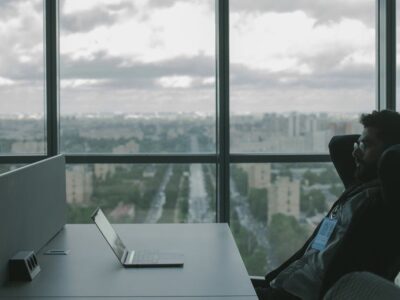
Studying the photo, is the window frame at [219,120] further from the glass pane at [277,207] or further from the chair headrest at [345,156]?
the chair headrest at [345,156]

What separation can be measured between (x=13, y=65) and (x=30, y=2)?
0.51 m

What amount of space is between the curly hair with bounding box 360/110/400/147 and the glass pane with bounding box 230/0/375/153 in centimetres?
191

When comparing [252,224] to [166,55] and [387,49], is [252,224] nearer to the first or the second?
[166,55]

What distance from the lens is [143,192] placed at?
4.55m

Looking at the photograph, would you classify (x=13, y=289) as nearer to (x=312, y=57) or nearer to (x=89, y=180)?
(x=89, y=180)

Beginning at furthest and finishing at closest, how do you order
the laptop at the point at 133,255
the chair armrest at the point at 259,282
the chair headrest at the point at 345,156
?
the chair headrest at the point at 345,156
the chair armrest at the point at 259,282
the laptop at the point at 133,255

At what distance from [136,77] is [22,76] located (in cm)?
89

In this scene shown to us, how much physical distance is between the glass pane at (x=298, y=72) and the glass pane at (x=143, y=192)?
1.51 ft

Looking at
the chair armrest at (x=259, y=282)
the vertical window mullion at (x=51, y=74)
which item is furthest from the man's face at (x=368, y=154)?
the vertical window mullion at (x=51, y=74)

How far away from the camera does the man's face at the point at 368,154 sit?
258cm

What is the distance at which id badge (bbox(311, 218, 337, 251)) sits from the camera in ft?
8.46

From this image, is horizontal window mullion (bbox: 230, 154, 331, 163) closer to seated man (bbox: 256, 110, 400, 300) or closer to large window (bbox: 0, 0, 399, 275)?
large window (bbox: 0, 0, 399, 275)

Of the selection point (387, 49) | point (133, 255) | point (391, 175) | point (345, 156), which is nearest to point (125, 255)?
point (133, 255)

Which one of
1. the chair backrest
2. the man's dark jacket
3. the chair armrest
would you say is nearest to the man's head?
the man's dark jacket
